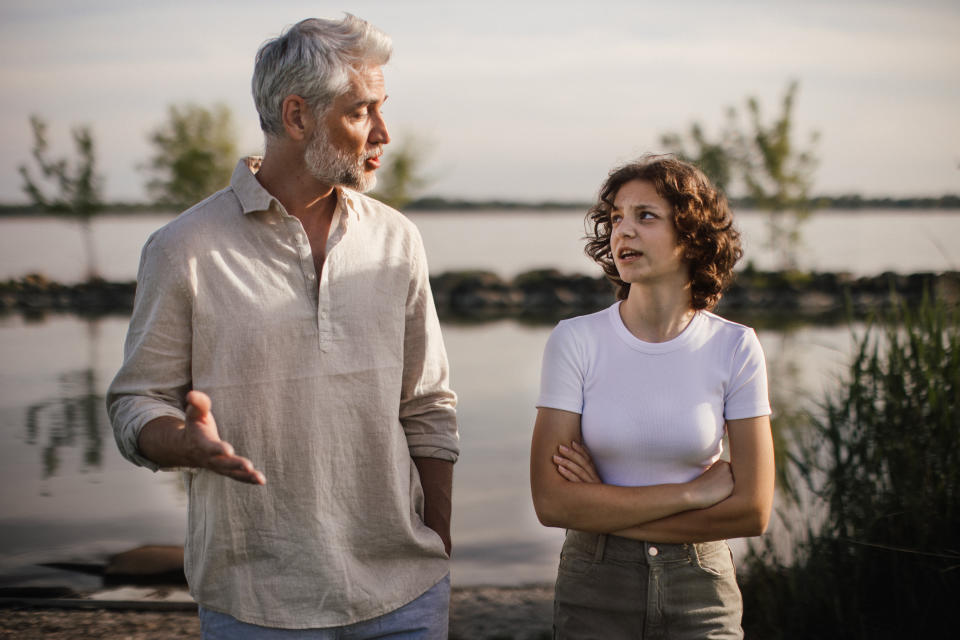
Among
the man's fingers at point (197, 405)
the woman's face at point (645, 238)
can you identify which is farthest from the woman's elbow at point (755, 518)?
the man's fingers at point (197, 405)

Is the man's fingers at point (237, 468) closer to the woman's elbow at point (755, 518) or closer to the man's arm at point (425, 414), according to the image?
the man's arm at point (425, 414)

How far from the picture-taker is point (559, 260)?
3597 centimetres

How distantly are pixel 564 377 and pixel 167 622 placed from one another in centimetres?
239

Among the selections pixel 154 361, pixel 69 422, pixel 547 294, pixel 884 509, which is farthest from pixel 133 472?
pixel 547 294

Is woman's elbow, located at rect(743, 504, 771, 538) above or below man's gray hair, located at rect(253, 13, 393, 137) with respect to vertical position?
below

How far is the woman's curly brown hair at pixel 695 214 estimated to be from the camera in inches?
90.7

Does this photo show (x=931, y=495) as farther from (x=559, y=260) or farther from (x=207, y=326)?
(x=559, y=260)

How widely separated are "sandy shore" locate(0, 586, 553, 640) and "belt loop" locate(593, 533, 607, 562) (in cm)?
178

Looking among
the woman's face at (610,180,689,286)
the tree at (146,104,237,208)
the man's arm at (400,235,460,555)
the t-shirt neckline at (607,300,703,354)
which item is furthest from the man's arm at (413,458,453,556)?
the tree at (146,104,237,208)

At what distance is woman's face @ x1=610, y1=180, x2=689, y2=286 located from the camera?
2271 millimetres

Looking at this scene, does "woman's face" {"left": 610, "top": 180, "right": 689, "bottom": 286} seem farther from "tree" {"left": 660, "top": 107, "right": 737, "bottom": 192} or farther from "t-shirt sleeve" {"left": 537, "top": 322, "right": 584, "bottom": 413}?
"tree" {"left": 660, "top": 107, "right": 737, "bottom": 192}

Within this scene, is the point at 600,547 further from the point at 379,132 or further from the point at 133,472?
the point at 133,472

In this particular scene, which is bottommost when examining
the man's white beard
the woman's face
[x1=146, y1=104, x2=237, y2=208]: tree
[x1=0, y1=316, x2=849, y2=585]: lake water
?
[x1=0, y1=316, x2=849, y2=585]: lake water

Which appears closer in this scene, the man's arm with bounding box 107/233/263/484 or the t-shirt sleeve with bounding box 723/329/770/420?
the man's arm with bounding box 107/233/263/484
